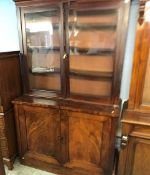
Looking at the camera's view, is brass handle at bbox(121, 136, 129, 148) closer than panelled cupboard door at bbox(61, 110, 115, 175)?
Yes

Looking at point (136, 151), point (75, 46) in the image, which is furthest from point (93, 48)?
point (136, 151)

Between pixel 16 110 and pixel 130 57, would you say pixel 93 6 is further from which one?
pixel 16 110

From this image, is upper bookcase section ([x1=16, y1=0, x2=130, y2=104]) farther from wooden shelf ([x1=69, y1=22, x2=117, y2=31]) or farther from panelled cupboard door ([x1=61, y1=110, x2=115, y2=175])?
panelled cupboard door ([x1=61, y1=110, x2=115, y2=175])

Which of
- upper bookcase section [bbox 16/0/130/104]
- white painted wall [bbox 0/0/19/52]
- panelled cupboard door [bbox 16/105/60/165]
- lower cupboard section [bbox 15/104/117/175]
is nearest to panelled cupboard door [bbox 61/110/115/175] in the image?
lower cupboard section [bbox 15/104/117/175]

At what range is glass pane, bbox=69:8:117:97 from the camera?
163 cm

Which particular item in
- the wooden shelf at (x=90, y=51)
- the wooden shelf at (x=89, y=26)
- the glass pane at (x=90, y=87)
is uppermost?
the wooden shelf at (x=89, y=26)

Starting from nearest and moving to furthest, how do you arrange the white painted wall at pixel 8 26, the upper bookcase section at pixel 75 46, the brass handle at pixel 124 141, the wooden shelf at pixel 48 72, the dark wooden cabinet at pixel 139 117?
the dark wooden cabinet at pixel 139 117 → the brass handle at pixel 124 141 → the upper bookcase section at pixel 75 46 → the wooden shelf at pixel 48 72 → the white painted wall at pixel 8 26

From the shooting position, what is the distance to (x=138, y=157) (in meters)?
1.50

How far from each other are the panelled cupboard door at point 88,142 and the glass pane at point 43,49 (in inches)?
20.0

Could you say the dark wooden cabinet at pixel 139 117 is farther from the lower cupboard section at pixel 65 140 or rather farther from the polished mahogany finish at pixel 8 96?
the polished mahogany finish at pixel 8 96

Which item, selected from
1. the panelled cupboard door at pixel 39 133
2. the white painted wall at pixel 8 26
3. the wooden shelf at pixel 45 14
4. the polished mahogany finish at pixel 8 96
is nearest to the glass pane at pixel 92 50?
the wooden shelf at pixel 45 14

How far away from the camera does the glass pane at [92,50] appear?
1.63m

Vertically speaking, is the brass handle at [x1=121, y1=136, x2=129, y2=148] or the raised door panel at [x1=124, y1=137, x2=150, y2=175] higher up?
the brass handle at [x1=121, y1=136, x2=129, y2=148]

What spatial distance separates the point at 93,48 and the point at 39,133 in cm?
115
